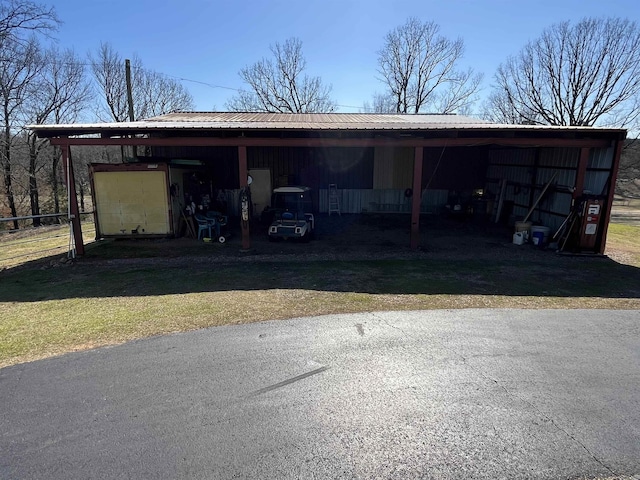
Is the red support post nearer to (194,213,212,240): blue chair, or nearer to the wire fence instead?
(194,213,212,240): blue chair

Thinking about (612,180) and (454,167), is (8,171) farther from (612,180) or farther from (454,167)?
(612,180)

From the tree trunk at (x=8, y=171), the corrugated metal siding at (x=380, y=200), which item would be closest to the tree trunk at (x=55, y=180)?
the tree trunk at (x=8, y=171)

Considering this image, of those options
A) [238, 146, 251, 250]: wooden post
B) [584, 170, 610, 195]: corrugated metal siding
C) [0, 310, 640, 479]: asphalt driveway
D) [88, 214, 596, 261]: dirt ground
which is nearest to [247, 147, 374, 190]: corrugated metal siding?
[88, 214, 596, 261]: dirt ground

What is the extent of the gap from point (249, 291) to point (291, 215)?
5243 millimetres

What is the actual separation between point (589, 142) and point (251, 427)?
11.7m

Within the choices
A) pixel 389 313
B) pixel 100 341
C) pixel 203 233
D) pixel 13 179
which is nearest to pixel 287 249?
pixel 203 233

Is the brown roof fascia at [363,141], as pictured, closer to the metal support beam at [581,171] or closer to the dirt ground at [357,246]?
the metal support beam at [581,171]

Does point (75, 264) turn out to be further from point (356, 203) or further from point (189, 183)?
Result: point (356, 203)

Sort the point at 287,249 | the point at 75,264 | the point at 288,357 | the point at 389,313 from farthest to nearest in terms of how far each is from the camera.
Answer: the point at 287,249, the point at 75,264, the point at 389,313, the point at 288,357

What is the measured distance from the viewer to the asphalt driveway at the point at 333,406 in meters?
2.93

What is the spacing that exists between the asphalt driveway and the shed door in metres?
8.25

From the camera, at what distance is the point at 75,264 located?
9.83 m

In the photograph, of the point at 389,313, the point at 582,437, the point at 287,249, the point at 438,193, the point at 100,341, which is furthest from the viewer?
the point at 438,193

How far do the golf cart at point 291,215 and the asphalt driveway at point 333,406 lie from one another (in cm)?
663
